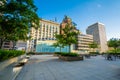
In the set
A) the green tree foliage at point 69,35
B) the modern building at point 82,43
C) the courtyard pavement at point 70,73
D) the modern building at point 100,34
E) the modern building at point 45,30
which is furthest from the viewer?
the modern building at point 100,34

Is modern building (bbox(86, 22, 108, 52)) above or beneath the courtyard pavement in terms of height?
above

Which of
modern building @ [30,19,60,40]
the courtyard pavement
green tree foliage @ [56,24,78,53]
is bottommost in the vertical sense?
the courtyard pavement

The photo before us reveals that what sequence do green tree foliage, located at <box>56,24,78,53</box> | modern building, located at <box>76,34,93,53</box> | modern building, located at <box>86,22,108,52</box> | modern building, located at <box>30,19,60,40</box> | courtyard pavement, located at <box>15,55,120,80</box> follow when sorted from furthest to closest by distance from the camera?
modern building, located at <box>86,22,108,52</box>, modern building, located at <box>76,34,93,53</box>, modern building, located at <box>30,19,60,40</box>, green tree foliage, located at <box>56,24,78,53</box>, courtyard pavement, located at <box>15,55,120,80</box>

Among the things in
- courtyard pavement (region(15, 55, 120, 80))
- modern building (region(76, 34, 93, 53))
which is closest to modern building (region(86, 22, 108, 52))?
modern building (region(76, 34, 93, 53))

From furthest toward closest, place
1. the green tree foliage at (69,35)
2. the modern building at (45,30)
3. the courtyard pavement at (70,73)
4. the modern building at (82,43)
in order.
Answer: the modern building at (82,43)
the modern building at (45,30)
the green tree foliage at (69,35)
the courtyard pavement at (70,73)

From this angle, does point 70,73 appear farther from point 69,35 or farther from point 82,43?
point 82,43

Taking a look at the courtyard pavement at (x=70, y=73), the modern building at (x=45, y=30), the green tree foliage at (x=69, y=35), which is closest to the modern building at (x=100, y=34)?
the modern building at (x=45, y=30)

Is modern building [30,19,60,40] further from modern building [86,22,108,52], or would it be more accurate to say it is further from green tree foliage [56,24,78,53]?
green tree foliage [56,24,78,53]

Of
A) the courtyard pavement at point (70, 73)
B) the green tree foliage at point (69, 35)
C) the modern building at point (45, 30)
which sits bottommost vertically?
the courtyard pavement at point (70, 73)

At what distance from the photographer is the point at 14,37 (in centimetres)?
1877

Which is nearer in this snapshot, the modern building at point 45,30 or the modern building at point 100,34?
the modern building at point 45,30

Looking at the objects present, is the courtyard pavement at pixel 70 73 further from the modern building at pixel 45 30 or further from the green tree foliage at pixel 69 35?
the modern building at pixel 45 30

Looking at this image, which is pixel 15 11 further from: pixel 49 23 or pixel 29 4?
pixel 49 23

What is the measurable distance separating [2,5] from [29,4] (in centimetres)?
251
